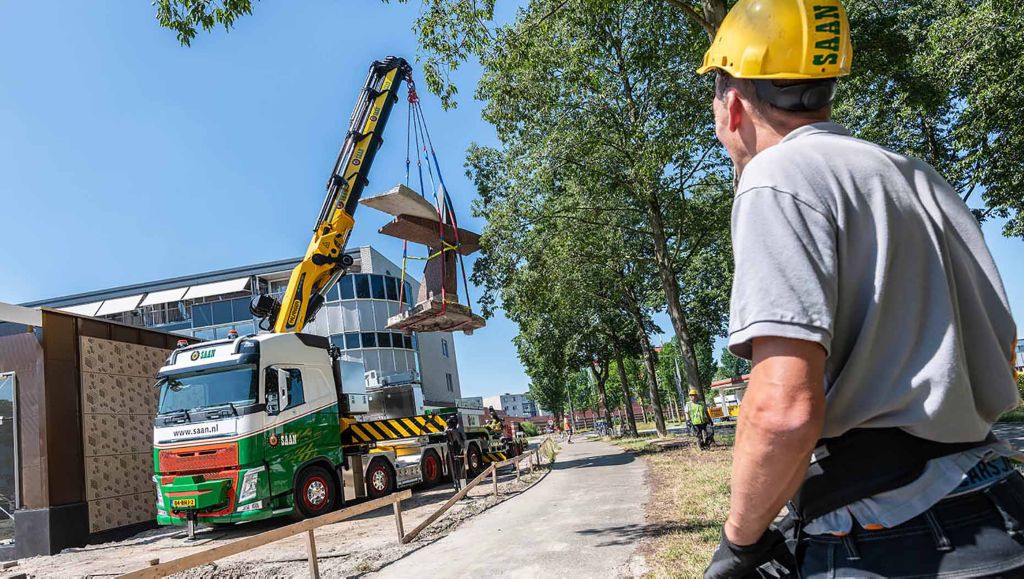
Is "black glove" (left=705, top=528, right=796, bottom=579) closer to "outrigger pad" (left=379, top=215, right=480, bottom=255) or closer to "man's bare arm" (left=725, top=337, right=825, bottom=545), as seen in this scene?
"man's bare arm" (left=725, top=337, right=825, bottom=545)

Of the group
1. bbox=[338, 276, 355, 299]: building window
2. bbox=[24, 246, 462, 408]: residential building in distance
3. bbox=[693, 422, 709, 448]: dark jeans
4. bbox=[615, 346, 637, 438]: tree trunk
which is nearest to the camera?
bbox=[693, 422, 709, 448]: dark jeans

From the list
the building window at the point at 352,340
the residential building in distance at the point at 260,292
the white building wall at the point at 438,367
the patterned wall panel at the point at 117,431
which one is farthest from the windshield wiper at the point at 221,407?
the white building wall at the point at 438,367

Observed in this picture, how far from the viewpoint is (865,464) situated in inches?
52.3

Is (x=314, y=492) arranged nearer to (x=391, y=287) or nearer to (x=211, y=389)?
(x=211, y=389)

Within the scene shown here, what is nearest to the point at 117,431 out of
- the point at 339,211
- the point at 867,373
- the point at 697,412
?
the point at 339,211

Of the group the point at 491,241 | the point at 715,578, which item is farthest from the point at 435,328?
the point at 715,578

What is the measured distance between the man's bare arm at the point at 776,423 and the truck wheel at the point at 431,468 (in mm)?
15371

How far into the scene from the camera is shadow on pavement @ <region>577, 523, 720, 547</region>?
6926mm

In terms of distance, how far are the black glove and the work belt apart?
0.28ft

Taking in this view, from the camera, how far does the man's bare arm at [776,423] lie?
1.27 metres

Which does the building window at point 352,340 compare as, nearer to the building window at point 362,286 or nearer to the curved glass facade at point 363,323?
the curved glass facade at point 363,323

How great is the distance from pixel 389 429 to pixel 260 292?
2305 cm

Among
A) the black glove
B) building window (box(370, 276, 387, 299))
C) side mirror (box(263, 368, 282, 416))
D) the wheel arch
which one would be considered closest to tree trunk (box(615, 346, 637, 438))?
building window (box(370, 276, 387, 299))

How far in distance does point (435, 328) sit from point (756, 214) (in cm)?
1246
